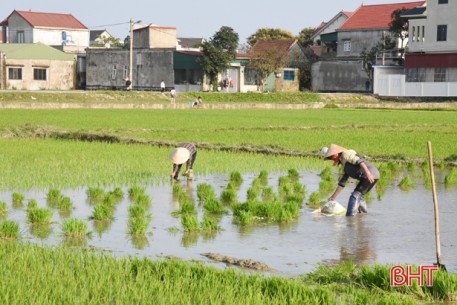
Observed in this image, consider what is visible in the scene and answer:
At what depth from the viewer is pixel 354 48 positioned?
54.4 meters

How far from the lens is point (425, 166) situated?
15.8m

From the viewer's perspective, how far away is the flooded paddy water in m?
7.93

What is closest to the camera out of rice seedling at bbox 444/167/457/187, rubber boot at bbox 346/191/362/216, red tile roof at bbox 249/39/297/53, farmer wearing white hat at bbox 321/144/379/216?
farmer wearing white hat at bbox 321/144/379/216

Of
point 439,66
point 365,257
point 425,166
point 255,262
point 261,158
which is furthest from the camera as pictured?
point 439,66

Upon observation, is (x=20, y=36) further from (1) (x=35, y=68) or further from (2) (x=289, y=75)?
(2) (x=289, y=75)

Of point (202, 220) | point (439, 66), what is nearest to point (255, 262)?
point (202, 220)

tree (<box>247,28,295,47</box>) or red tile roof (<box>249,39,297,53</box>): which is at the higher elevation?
tree (<box>247,28,295,47</box>)

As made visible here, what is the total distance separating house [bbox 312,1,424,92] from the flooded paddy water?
136ft

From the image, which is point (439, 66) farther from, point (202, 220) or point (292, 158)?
point (202, 220)

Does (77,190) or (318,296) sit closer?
(318,296)

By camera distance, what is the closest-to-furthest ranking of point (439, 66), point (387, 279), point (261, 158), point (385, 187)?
point (387, 279)
point (385, 187)
point (261, 158)
point (439, 66)

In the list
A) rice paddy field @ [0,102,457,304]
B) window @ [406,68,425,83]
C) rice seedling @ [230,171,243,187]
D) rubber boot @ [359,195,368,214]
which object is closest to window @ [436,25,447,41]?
window @ [406,68,425,83]

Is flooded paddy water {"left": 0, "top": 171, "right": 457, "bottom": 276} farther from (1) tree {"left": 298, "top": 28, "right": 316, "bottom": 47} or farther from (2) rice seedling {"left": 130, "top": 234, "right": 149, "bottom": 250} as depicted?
(1) tree {"left": 298, "top": 28, "right": 316, "bottom": 47}

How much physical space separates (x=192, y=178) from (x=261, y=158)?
365cm
